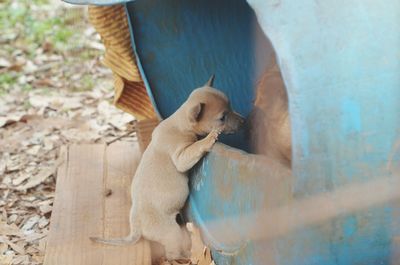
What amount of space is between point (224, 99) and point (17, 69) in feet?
9.18

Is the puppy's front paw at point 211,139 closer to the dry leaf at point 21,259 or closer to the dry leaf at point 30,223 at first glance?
the dry leaf at point 21,259

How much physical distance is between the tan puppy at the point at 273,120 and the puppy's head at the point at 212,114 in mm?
116

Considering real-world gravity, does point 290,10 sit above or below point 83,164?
above

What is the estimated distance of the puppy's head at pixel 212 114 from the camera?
3191mm

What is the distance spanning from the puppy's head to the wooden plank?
0.55 metres

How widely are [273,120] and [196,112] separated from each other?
0.46m

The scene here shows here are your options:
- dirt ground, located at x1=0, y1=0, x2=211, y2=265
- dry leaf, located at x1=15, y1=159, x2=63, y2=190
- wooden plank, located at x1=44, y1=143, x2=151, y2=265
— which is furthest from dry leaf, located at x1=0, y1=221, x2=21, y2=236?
dry leaf, located at x1=15, y1=159, x2=63, y2=190

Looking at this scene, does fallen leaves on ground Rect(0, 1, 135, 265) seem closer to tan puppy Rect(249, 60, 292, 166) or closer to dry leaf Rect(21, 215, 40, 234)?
dry leaf Rect(21, 215, 40, 234)

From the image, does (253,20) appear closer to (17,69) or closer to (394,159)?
(394,159)

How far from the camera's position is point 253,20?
3820mm

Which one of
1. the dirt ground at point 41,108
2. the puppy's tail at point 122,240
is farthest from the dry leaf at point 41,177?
the puppy's tail at point 122,240

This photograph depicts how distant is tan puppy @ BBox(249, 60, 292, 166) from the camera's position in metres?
2.65

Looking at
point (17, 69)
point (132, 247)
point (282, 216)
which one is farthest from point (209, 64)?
point (17, 69)

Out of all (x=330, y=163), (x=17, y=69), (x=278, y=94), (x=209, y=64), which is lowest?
(x=17, y=69)
